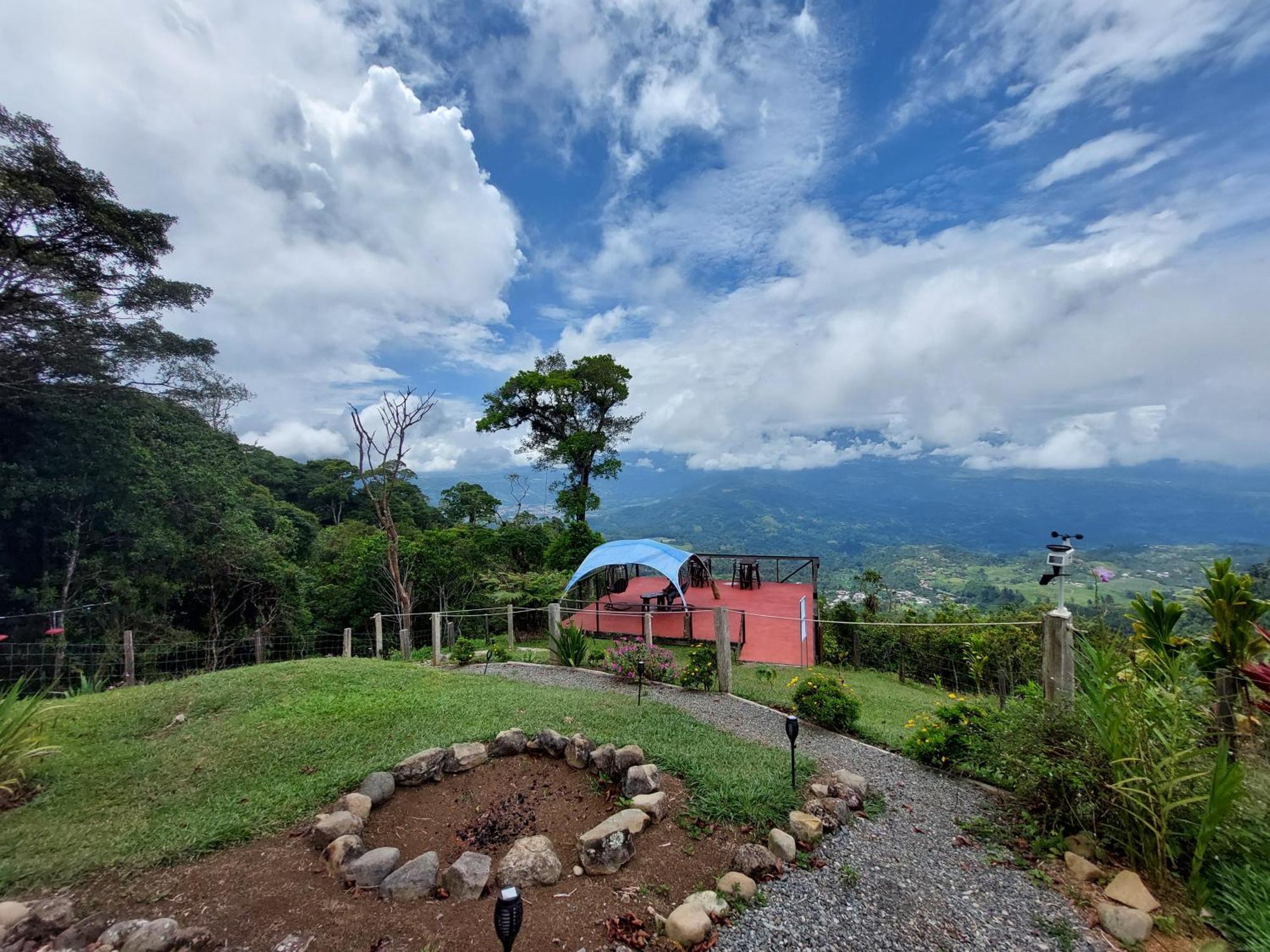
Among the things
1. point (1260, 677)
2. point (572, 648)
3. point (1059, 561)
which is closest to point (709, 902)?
point (1260, 677)

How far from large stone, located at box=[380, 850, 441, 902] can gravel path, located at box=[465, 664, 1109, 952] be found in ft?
5.29

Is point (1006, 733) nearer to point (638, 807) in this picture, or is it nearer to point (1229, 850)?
point (1229, 850)

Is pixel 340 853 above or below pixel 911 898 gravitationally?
above

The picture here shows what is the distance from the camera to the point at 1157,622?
3596 mm

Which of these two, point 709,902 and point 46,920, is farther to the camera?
point 709,902

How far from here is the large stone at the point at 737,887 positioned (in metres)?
2.54

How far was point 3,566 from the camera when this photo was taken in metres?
9.97

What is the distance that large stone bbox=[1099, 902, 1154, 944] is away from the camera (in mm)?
2258

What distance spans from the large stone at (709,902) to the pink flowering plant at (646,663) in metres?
4.14

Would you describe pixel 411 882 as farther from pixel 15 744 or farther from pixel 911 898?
pixel 15 744

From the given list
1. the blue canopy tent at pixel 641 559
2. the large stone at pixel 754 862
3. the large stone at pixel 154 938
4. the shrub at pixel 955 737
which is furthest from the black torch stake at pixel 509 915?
the blue canopy tent at pixel 641 559

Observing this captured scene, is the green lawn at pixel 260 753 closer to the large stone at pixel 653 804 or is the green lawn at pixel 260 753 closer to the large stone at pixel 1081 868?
the large stone at pixel 653 804

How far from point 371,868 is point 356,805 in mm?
775

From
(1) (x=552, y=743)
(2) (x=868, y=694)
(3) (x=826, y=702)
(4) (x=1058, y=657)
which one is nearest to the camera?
(4) (x=1058, y=657)
